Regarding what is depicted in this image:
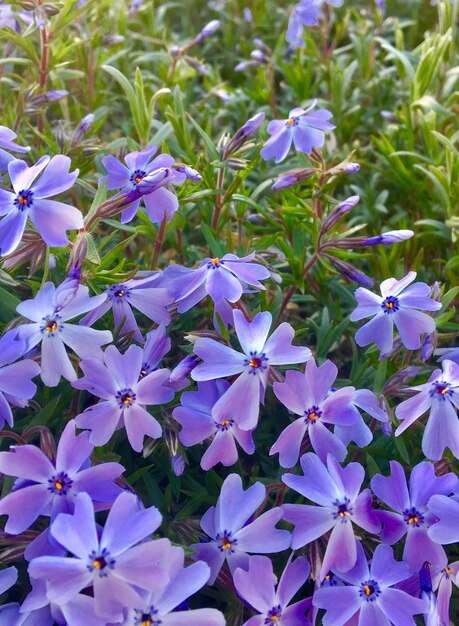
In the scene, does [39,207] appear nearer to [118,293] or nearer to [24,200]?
[24,200]

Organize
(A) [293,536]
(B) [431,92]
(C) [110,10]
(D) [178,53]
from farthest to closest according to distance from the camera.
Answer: (C) [110,10], (B) [431,92], (D) [178,53], (A) [293,536]

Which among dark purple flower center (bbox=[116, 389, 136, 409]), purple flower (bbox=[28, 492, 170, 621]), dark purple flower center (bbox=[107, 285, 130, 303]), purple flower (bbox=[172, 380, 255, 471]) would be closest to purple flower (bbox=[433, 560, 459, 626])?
purple flower (bbox=[172, 380, 255, 471])

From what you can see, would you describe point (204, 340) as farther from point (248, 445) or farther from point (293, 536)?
point (293, 536)

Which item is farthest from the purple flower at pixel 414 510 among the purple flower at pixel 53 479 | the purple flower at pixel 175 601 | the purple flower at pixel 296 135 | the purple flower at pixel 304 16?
the purple flower at pixel 304 16

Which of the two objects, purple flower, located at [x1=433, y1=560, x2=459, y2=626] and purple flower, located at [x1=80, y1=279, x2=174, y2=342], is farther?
purple flower, located at [x1=80, y1=279, x2=174, y2=342]

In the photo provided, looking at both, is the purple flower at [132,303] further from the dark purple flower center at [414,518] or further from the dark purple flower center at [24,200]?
the dark purple flower center at [414,518]

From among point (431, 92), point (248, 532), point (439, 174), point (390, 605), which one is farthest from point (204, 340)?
point (431, 92)

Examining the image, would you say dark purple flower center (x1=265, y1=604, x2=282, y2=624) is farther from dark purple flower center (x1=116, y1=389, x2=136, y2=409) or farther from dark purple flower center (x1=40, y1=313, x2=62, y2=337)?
dark purple flower center (x1=40, y1=313, x2=62, y2=337)
